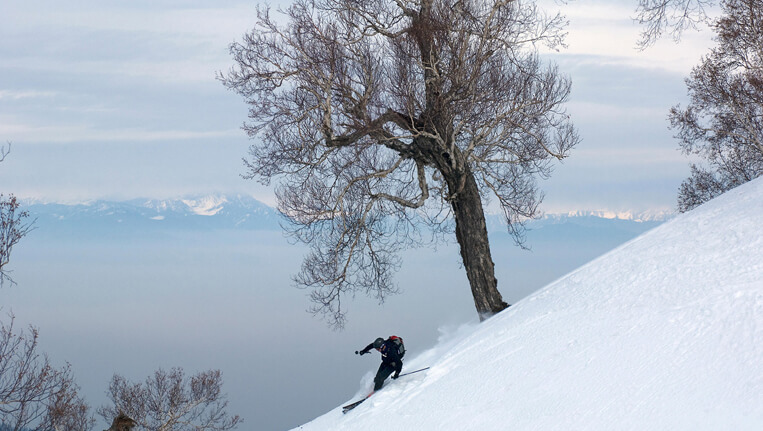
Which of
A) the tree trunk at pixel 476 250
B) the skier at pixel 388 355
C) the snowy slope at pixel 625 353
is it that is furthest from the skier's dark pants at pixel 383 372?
the tree trunk at pixel 476 250

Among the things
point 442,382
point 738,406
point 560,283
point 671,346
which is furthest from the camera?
point 560,283

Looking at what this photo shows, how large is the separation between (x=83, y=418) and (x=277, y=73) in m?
15.5

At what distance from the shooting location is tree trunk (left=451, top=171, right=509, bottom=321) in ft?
49.2

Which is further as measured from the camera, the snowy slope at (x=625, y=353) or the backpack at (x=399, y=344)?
the backpack at (x=399, y=344)

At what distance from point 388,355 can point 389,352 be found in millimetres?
55

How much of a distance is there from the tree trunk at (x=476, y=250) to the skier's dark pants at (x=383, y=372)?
5.04 metres

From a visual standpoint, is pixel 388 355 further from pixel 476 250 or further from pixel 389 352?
pixel 476 250

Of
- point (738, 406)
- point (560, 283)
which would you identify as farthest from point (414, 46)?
point (738, 406)

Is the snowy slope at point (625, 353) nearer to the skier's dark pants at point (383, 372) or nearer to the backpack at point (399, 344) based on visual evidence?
the skier's dark pants at point (383, 372)

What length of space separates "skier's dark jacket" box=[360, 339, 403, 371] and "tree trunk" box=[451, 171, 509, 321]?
16.5 ft

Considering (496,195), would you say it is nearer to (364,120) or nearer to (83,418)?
(364,120)

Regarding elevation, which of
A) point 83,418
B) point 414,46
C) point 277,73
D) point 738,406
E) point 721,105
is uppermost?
point 277,73

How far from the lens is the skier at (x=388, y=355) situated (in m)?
10.2

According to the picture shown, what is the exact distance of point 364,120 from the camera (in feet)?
45.9
